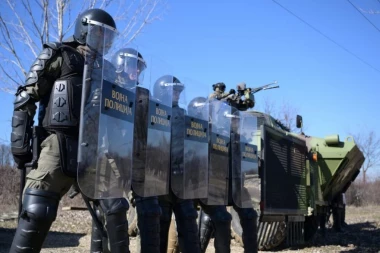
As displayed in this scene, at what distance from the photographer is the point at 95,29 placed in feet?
11.5

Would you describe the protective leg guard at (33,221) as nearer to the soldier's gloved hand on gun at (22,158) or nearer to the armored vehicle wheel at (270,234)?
the soldier's gloved hand on gun at (22,158)

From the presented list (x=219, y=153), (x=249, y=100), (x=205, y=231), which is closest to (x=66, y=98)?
(x=219, y=153)

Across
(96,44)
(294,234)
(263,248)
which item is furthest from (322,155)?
(96,44)

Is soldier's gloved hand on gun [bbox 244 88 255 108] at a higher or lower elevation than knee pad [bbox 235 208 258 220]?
higher

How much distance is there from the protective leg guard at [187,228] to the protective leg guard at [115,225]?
37.7 inches

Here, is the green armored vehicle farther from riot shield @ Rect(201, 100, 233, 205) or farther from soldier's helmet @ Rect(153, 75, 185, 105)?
soldier's helmet @ Rect(153, 75, 185, 105)

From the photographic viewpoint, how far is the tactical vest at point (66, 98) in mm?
3328

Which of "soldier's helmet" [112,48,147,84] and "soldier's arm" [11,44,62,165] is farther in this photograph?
"soldier's helmet" [112,48,147,84]

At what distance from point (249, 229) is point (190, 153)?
122 cm

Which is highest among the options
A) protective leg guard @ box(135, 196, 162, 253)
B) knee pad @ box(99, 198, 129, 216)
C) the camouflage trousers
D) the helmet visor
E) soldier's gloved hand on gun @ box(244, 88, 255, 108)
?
soldier's gloved hand on gun @ box(244, 88, 255, 108)

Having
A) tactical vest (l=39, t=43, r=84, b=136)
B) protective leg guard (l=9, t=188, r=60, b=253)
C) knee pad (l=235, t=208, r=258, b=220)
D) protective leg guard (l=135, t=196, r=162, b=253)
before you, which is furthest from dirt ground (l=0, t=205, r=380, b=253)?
tactical vest (l=39, t=43, r=84, b=136)

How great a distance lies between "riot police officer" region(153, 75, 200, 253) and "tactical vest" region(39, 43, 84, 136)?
96 centimetres

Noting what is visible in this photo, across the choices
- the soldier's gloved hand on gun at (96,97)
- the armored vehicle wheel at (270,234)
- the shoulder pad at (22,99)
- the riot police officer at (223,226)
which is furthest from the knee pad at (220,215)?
the armored vehicle wheel at (270,234)

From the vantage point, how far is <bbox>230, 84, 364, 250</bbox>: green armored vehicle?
22.7 ft
